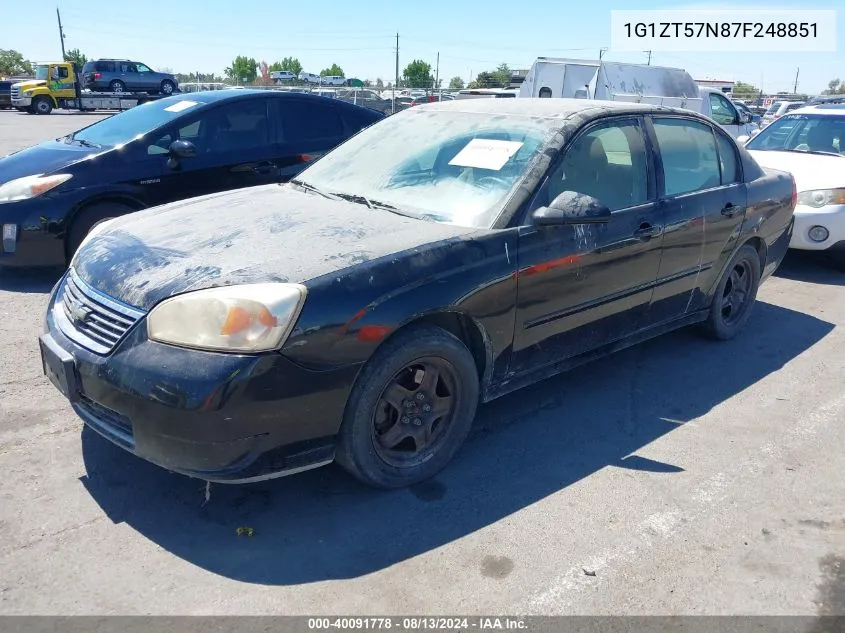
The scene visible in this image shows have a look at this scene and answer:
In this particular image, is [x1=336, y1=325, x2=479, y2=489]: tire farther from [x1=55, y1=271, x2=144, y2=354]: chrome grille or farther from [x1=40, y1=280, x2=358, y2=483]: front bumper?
[x1=55, y1=271, x2=144, y2=354]: chrome grille

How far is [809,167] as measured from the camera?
7660mm

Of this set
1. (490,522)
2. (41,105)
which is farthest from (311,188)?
(41,105)

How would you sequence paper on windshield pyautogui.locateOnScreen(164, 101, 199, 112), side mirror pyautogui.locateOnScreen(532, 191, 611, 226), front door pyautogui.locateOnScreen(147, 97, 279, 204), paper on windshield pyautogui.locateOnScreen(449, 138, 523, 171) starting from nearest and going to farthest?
side mirror pyautogui.locateOnScreen(532, 191, 611, 226)
paper on windshield pyautogui.locateOnScreen(449, 138, 523, 171)
front door pyautogui.locateOnScreen(147, 97, 279, 204)
paper on windshield pyautogui.locateOnScreen(164, 101, 199, 112)

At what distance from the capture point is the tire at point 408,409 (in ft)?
9.59

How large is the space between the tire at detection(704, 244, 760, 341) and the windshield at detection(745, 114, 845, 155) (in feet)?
12.7

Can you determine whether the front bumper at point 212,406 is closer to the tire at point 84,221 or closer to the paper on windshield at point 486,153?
the paper on windshield at point 486,153

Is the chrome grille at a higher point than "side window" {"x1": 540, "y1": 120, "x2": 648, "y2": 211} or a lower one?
lower

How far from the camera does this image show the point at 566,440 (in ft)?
12.3

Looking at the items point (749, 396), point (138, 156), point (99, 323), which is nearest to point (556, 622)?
point (99, 323)

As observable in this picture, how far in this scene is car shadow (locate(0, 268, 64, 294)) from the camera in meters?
5.77

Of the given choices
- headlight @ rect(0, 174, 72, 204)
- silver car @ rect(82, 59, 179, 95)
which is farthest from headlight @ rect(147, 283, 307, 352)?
silver car @ rect(82, 59, 179, 95)

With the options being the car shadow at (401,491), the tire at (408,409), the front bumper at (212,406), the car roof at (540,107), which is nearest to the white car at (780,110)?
the car roof at (540,107)

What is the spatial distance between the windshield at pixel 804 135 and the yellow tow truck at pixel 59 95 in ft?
97.6

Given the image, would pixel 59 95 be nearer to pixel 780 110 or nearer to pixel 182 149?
pixel 780 110
